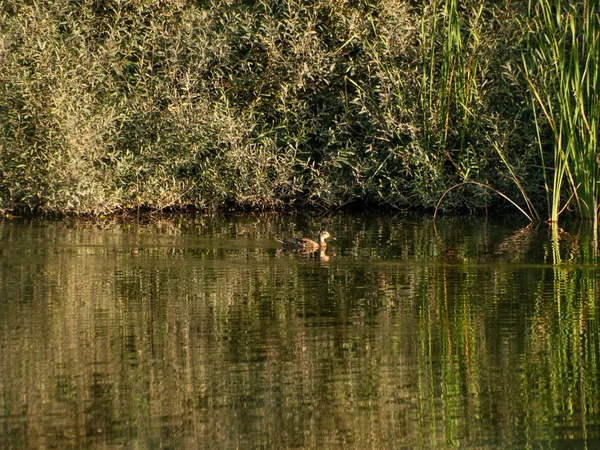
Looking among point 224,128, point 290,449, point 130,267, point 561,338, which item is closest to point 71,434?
point 290,449

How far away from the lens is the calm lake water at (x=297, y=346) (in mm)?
7137

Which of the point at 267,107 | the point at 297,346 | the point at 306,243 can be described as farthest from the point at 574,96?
the point at 297,346

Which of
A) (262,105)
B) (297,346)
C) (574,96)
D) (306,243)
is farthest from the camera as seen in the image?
(262,105)

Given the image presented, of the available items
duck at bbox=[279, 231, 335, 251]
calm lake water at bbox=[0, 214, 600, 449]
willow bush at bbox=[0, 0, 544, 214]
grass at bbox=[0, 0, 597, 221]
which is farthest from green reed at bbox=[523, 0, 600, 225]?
duck at bbox=[279, 231, 335, 251]

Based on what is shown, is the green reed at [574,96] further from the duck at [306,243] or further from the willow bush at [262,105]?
the duck at [306,243]

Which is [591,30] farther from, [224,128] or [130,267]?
[130,267]

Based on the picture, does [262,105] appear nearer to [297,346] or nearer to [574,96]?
[574,96]

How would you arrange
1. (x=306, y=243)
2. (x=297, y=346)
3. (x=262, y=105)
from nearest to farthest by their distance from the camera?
(x=297, y=346) < (x=306, y=243) < (x=262, y=105)

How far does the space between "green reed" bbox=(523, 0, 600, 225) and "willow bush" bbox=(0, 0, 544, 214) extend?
911 mm

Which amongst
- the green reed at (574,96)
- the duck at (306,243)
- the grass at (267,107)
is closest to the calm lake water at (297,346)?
the duck at (306,243)

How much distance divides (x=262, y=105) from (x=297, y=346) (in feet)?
→ 40.7

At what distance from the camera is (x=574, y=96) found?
17.7 metres

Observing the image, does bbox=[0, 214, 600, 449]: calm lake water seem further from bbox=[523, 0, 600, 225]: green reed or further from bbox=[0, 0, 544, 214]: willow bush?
bbox=[0, 0, 544, 214]: willow bush

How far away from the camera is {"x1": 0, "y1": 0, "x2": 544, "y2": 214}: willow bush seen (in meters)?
18.8
